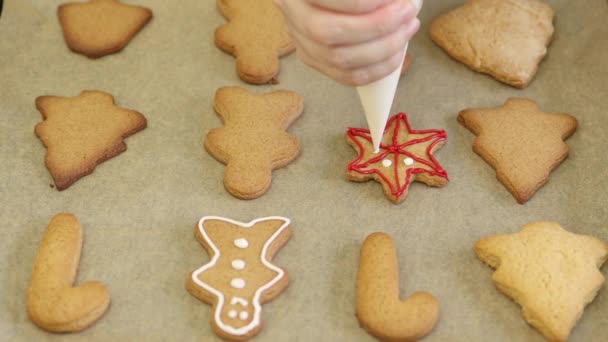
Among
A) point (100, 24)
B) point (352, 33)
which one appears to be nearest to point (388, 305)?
point (352, 33)

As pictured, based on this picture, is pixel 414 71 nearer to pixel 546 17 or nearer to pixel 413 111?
pixel 413 111

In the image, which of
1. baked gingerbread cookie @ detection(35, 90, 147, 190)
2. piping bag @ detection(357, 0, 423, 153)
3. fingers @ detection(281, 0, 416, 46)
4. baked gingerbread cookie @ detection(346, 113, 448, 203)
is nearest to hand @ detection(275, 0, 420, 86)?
fingers @ detection(281, 0, 416, 46)

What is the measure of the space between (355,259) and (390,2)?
59 centimetres

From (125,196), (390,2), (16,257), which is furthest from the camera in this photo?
(125,196)

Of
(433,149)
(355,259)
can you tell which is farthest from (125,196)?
(433,149)

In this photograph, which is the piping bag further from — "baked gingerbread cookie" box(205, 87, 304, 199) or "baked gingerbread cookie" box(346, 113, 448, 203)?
"baked gingerbread cookie" box(205, 87, 304, 199)

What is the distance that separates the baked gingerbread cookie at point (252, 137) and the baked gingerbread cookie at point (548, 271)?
1.67ft

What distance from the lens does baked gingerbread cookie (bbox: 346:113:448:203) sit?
5.65 ft

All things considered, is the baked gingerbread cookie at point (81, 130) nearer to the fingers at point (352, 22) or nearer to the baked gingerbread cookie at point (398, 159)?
the baked gingerbread cookie at point (398, 159)

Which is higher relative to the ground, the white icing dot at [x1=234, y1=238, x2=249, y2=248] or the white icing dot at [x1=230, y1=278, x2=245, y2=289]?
the white icing dot at [x1=234, y1=238, x2=249, y2=248]

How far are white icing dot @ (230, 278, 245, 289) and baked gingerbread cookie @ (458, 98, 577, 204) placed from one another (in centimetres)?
67

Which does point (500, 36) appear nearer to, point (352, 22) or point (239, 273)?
point (352, 22)

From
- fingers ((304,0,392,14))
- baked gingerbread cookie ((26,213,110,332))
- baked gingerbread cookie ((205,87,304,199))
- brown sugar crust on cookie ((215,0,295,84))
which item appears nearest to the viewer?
fingers ((304,0,392,14))

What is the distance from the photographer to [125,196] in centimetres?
173
